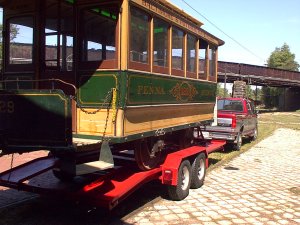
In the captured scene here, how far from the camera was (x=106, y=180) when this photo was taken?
20.0ft

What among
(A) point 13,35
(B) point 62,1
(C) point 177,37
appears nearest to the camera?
(B) point 62,1

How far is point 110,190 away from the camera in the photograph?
572cm

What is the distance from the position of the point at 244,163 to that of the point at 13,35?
324 inches

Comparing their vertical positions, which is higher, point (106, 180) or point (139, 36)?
point (139, 36)

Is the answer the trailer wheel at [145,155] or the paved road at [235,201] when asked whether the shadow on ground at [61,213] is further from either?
the trailer wheel at [145,155]

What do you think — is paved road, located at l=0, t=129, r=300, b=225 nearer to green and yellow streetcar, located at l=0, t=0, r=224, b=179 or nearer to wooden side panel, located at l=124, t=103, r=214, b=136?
green and yellow streetcar, located at l=0, t=0, r=224, b=179

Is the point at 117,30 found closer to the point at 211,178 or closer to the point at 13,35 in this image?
the point at 13,35

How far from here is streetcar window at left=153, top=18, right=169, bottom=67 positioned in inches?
263

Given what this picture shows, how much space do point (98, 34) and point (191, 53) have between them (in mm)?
2890

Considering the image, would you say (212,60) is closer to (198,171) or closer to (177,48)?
(177,48)

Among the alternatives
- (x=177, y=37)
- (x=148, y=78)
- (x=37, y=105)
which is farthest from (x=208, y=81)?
(x=37, y=105)

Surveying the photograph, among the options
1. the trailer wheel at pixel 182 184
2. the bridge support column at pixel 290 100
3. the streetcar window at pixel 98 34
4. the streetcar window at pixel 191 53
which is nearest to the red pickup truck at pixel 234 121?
the streetcar window at pixel 191 53

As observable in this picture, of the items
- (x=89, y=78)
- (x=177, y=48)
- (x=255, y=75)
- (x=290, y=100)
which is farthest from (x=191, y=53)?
(x=290, y=100)

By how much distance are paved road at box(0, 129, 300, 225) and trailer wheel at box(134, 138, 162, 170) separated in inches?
29.6
